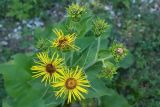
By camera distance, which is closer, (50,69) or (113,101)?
(50,69)

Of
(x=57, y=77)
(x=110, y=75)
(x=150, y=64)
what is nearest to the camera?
(x=57, y=77)

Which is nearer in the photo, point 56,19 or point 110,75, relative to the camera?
point 110,75

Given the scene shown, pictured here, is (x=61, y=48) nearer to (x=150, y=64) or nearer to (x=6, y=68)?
(x=6, y=68)

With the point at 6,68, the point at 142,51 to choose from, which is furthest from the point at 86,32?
the point at 142,51

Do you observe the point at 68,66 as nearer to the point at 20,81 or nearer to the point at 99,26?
the point at 99,26

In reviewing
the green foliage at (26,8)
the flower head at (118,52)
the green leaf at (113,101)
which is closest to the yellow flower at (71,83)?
the flower head at (118,52)

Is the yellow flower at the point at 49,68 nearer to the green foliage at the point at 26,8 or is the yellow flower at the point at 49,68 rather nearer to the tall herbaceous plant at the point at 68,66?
the tall herbaceous plant at the point at 68,66

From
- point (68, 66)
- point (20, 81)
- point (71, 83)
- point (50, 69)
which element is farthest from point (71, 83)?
point (20, 81)
